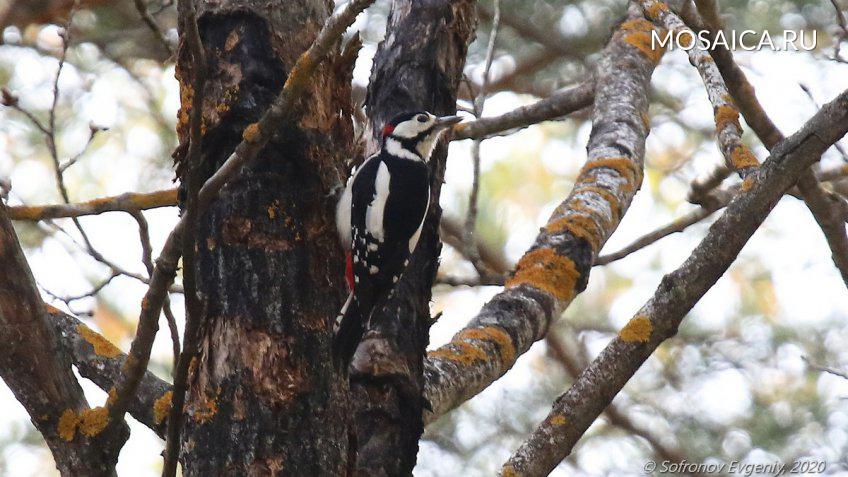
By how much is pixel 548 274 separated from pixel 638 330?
0.88m

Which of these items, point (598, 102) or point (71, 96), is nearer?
point (598, 102)

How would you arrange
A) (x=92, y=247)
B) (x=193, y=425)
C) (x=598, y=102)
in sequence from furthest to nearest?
1. (x=598, y=102)
2. (x=92, y=247)
3. (x=193, y=425)

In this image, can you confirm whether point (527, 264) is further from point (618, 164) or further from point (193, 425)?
point (193, 425)

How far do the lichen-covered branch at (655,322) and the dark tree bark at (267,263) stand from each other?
1.41 ft

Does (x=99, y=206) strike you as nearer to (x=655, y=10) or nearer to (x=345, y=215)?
(x=345, y=215)

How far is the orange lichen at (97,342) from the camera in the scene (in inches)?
95.5

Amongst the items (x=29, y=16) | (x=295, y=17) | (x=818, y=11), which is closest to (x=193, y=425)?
(x=295, y=17)

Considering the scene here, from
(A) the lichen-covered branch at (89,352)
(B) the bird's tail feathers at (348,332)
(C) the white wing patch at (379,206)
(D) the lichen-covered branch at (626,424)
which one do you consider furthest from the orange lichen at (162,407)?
(D) the lichen-covered branch at (626,424)

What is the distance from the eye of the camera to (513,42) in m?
5.06

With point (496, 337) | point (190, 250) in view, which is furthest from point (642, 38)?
point (190, 250)

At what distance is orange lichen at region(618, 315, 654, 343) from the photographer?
6.91ft

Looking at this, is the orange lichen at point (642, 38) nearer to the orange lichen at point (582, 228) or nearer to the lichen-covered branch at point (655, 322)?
the orange lichen at point (582, 228)

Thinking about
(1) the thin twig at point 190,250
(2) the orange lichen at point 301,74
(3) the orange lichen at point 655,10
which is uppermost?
(3) the orange lichen at point 655,10

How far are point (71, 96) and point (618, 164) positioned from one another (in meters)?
2.93
